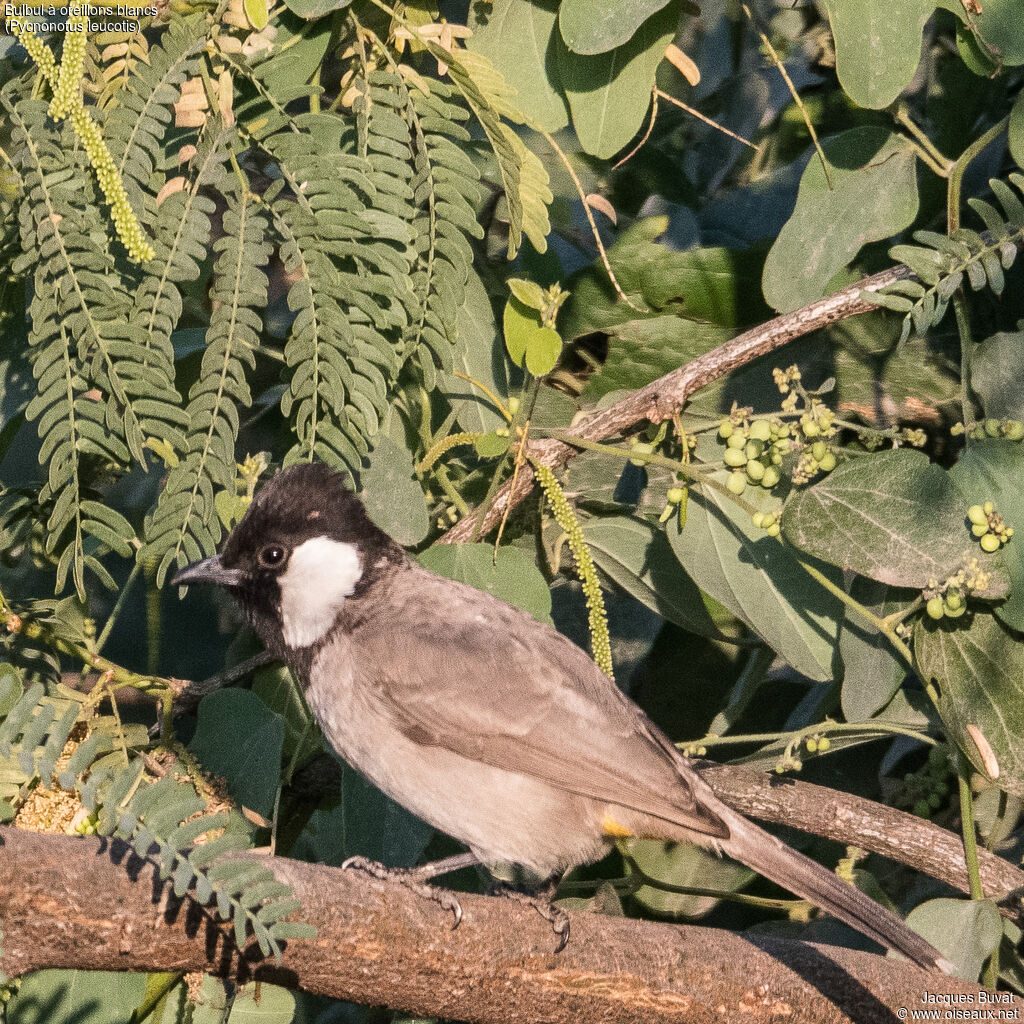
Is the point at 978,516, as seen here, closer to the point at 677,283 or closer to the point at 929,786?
the point at 677,283

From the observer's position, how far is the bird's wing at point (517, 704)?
2525mm

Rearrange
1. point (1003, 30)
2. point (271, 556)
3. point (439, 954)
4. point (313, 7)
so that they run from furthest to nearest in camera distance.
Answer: point (271, 556)
point (1003, 30)
point (313, 7)
point (439, 954)

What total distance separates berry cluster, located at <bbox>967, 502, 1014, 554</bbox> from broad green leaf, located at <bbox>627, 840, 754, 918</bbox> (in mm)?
1139

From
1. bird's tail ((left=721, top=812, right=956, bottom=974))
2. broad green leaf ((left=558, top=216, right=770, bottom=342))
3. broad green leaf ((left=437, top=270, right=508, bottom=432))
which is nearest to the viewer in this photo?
bird's tail ((left=721, top=812, right=956, bottom=974))

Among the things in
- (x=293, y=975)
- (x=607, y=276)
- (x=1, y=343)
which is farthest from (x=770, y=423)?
(x=1, y=343)

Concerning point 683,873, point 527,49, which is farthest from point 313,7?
point 683,873

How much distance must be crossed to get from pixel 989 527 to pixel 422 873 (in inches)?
55.3

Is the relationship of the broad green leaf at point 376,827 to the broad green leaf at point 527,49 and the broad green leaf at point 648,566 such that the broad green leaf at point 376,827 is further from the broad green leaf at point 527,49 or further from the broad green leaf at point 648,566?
the broad green leaf at point 527,49

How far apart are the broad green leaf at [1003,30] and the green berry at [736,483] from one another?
104 cm

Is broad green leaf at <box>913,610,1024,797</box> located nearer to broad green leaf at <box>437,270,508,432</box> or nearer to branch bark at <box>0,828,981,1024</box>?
branch bark at <box>0,828,981,1024</box>

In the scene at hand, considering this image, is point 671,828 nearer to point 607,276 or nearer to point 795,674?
point 795,674

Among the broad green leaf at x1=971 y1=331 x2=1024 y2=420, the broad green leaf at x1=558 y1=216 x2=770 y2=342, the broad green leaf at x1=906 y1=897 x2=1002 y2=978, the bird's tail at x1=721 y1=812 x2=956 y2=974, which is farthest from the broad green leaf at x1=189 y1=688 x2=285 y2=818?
the broad green leaf at x1=971 y1=331 x2=1024 y2=420

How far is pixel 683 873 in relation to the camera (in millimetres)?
3162

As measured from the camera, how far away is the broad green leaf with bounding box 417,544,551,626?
8.84 ft
